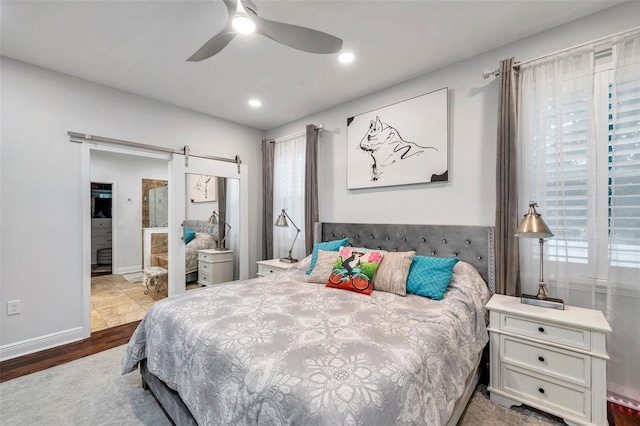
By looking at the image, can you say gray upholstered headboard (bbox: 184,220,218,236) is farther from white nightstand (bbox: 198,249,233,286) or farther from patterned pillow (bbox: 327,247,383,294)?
patterned pillow (bbox: 327,247,383,294)

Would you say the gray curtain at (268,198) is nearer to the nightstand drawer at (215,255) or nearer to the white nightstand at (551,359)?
the nightstand drawer at (215,255)

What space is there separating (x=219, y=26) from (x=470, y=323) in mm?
2793

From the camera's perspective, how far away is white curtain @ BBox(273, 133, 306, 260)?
387cm

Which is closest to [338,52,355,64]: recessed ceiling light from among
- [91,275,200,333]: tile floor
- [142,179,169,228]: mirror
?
[91,275,200,333]: tile floor

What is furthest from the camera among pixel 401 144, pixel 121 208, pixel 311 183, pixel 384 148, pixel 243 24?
pixel 121 208

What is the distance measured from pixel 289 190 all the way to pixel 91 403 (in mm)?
2952

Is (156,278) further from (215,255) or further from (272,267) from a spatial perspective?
(272,267)

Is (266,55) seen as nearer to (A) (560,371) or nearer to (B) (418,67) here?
(B) (418,67)

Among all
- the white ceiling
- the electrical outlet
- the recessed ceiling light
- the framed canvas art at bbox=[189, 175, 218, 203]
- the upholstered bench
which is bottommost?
the upholstered bench

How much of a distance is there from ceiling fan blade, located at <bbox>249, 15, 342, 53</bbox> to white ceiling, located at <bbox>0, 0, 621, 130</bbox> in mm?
344

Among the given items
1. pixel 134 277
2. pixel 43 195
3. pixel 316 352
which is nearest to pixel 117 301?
pixel 134 277

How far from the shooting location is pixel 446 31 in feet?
6.91

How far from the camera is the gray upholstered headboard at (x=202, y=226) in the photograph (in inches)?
144

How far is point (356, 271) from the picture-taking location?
2.23 metres
